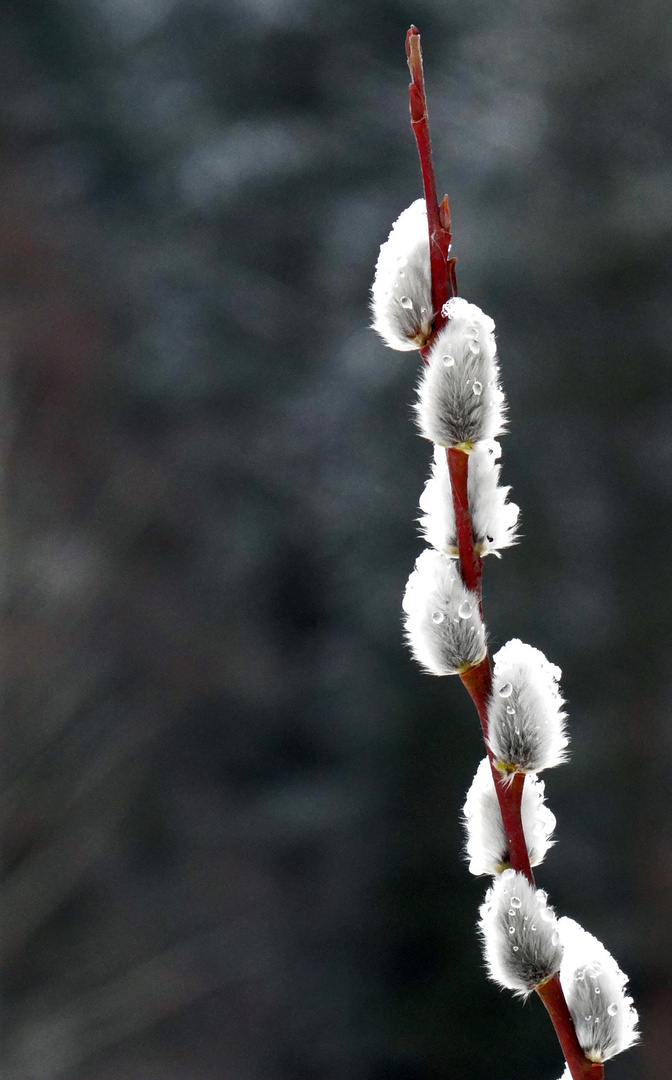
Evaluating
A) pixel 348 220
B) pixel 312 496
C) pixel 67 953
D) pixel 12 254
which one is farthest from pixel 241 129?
pixel 67 953

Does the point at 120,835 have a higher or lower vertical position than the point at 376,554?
lower

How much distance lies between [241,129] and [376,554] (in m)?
0.47

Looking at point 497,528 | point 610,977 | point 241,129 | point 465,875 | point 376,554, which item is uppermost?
point 241,129

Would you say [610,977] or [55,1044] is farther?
[55,1044]

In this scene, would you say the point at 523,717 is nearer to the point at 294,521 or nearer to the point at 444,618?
the point at 444,618

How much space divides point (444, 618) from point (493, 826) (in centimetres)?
7

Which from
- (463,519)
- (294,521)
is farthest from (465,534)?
(294,521)

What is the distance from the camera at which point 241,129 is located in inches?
39.9

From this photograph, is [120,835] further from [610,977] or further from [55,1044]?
[610,977]

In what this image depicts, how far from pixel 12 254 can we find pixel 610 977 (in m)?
0.94

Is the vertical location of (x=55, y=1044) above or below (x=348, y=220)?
below

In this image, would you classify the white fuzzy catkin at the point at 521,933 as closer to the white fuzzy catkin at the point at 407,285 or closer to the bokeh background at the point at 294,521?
the white fuzzy catkin at the point at 407,285

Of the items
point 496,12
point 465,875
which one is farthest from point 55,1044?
point 496,12

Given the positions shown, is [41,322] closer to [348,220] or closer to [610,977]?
[348,220]
